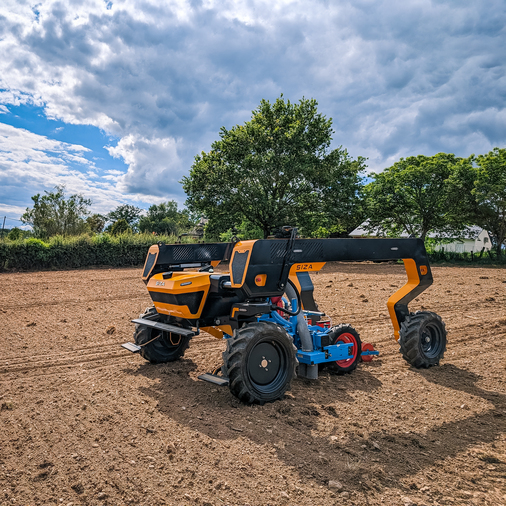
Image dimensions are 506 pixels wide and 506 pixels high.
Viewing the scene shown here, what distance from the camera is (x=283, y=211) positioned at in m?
29.0

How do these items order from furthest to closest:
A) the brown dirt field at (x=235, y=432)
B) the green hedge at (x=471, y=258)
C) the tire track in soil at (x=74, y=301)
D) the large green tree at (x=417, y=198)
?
the large green tree at (x=417, y=198), the green hedge at (x=471, y=258), the tire track in soil at (x=74, y=301), the brown dirt field at (x=235, y=432)

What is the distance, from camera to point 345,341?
6.04 m

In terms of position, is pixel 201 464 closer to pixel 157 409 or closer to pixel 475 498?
pixel 157 409

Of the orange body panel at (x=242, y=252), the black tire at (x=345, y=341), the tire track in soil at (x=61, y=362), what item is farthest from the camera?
the tire track in soil at (x=61, y=362)

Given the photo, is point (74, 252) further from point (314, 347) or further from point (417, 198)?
point (417, 198)

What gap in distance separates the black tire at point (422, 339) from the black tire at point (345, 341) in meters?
0.84

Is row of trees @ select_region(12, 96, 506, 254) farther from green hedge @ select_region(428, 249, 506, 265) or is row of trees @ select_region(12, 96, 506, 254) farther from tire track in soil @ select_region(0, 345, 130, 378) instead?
tire track in soil @ select_region(0, 345, 130, 378)

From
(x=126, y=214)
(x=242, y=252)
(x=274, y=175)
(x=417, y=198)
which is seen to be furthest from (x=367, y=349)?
(x=126, y=214)

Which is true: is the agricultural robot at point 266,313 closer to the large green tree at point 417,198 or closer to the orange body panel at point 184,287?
the orange body panel at point 184,287

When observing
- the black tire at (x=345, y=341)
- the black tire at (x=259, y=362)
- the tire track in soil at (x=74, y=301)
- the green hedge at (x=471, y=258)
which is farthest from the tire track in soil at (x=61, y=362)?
the green hedge at (x=471, y=258)

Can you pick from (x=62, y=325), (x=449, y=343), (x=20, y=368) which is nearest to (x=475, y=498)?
(x=449, y=343)

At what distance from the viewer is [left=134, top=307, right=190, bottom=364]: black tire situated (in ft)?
20.3

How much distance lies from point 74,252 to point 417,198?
87.0ft

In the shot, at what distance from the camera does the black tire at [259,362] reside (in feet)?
15.1
